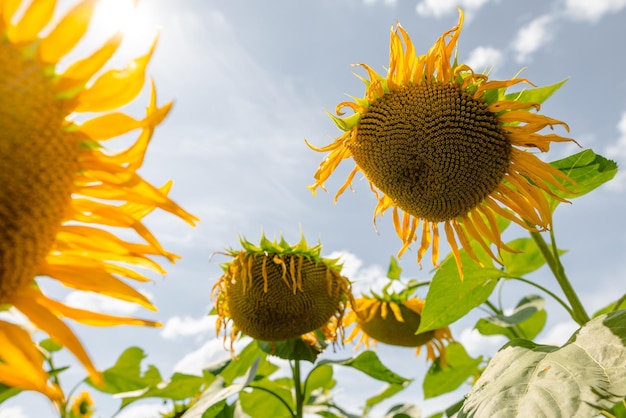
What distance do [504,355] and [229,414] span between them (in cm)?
151

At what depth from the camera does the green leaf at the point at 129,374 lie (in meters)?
3.47

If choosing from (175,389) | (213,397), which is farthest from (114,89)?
(175,389)

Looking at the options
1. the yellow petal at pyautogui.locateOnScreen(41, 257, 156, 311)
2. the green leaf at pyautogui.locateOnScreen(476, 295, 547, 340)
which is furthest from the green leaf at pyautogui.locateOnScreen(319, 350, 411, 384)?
the yellow petal at pyautogui.locateOnScreen(41, 257, 156, 311)

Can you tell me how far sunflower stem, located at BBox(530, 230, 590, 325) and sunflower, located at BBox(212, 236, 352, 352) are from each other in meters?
0.97

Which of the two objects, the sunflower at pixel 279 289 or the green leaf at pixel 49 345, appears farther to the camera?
the green leaf at pixel 49 345

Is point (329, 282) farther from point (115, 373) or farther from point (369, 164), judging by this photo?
point (115, 373)

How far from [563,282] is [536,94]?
0.66 m

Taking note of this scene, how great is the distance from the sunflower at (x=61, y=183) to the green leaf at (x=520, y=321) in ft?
6.14

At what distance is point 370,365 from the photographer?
3.13 m

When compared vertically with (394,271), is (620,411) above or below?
below

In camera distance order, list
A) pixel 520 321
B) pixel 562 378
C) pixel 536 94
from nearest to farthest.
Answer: pixel 562 378
pixel 536 94
pixel 520 321

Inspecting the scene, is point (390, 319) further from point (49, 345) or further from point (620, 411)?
point (49, 345)

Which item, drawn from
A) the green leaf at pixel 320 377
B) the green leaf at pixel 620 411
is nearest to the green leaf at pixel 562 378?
the green leaf at pixel 620 411

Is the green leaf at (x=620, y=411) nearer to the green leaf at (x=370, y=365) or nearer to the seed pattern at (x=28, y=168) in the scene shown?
the green leaf at (x=370, y=365)
